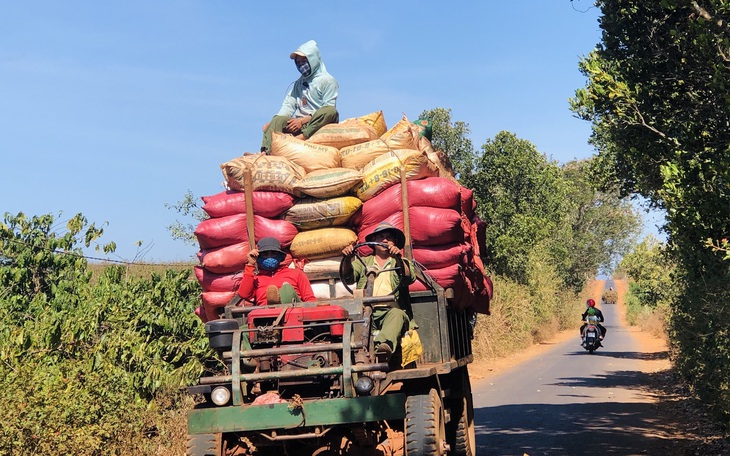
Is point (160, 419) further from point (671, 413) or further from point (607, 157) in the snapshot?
point (607, 157)

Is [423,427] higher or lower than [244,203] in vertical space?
lower

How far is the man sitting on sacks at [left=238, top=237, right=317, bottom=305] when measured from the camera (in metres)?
7.80

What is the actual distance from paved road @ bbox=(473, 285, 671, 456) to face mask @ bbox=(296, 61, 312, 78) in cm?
517

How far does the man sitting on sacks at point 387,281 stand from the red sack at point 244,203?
2.75 ft

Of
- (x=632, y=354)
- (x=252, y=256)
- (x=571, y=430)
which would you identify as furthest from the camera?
(x=632, y=354)

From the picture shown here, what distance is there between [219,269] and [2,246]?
6906 millimetres

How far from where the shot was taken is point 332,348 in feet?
22.1

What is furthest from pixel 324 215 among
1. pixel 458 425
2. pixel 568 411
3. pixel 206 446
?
pixel 568 411

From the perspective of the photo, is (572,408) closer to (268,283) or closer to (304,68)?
(304,68)

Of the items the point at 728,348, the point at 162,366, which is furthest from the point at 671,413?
the point at 162,366

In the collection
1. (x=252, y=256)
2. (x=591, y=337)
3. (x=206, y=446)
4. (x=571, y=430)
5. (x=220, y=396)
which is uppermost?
(x=252, y=256)

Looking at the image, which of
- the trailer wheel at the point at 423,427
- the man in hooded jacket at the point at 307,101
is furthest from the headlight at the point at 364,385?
the man in hooded jacket at the point at 307,101

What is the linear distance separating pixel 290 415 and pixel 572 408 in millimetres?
10015

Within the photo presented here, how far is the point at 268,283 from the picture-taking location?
798cm
